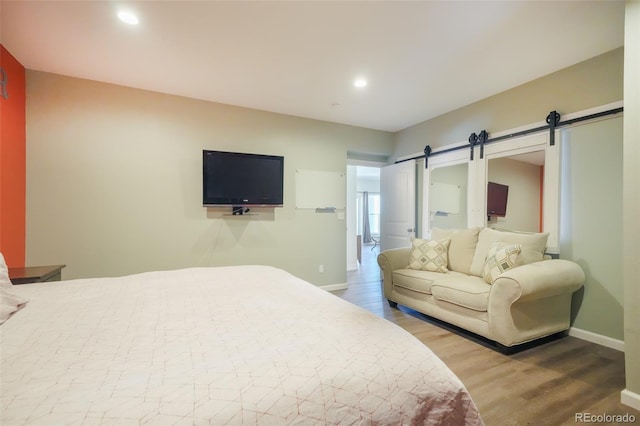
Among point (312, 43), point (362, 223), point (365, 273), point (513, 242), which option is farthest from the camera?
point (362, 223)

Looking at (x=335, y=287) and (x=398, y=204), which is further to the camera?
(x=398, y=204)

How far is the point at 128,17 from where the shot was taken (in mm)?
2076

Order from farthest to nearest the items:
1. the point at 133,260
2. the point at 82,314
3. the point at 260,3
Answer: the point at 133,260 < the point at 260,3 < the point at 82,314

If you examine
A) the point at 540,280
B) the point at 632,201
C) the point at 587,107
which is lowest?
the point at 540,280

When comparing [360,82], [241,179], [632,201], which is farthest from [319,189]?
[632,201]

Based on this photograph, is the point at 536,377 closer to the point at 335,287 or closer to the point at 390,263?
the point at 390,263

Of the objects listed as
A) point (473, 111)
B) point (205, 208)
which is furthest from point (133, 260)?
point (473, 111)

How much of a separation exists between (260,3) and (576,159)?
3117 millimetres

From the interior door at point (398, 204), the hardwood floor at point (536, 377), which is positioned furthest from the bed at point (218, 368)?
the interior door at point (398, 204)

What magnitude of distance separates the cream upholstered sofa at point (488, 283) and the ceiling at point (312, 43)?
5.66 feet

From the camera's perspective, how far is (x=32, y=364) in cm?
80

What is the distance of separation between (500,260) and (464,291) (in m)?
0.44

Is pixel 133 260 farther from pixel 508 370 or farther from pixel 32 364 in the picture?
pixel 508 370

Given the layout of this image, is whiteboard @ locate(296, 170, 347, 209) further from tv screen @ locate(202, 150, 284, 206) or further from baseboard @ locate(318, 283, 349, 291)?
baseboard @ locate(318, 283, 349, 291)
